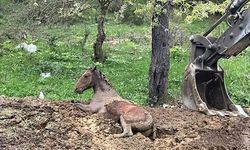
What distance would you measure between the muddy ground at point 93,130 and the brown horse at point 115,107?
0.12 metres

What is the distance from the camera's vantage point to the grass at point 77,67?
495 inches

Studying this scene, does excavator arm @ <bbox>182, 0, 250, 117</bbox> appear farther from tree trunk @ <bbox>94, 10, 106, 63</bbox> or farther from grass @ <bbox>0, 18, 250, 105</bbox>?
tree trunk @ <bbox>94, 10, 106, 63</bbox>

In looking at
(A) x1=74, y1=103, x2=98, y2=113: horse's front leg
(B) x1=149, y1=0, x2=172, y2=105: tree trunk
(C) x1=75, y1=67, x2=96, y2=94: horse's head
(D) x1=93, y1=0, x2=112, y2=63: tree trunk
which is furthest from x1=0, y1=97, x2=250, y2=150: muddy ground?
(D) x1=93, y1=0, x2=112, y2=63: tree trunk

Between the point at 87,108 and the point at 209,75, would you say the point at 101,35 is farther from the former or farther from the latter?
the point at 87,108

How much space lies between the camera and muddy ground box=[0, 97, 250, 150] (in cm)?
589

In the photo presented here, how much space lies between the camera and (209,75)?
797 centimetres

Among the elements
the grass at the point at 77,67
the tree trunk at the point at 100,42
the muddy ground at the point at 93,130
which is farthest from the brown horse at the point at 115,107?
the tree trunk at the point at 100,42

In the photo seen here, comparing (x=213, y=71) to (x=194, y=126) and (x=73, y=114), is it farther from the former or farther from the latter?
(x=73, y=114)

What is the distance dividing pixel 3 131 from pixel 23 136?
267 millimetres

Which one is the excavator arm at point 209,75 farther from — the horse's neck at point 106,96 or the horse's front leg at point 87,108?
the horse's front leg at point 87,108

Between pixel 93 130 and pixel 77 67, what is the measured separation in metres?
8.69

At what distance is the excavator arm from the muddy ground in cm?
39

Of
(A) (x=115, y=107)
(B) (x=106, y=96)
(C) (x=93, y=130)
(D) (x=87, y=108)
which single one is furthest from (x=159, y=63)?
(C) (x=93, y=130)

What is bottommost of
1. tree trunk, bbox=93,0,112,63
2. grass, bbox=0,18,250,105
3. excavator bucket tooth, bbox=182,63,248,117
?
grass, bbox=0,18,250,105
